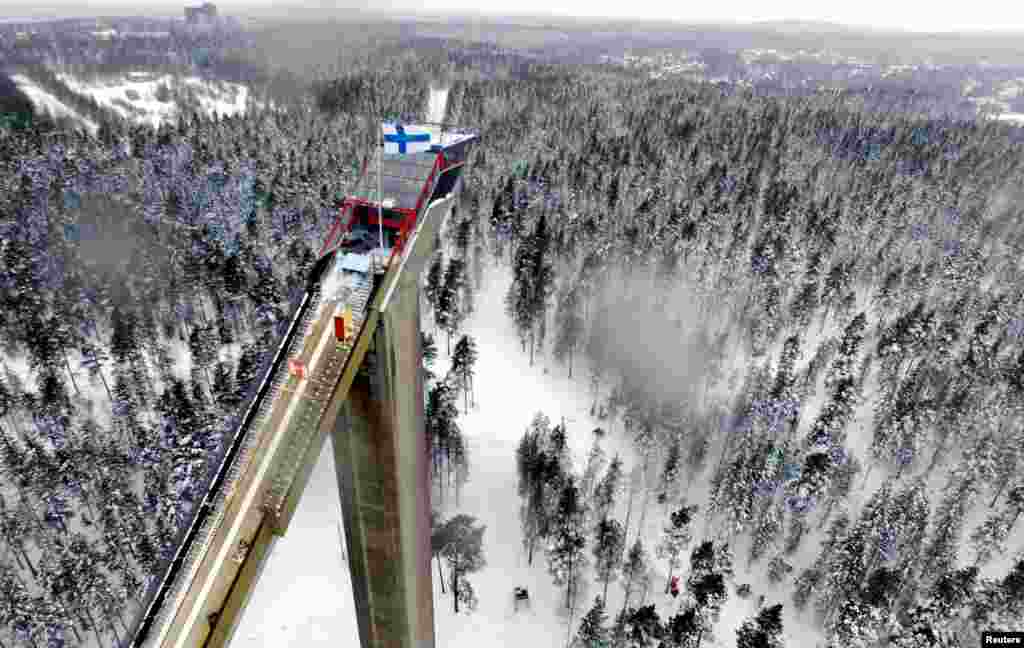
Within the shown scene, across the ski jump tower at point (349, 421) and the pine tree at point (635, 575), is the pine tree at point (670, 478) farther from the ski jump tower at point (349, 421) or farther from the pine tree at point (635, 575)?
the ski jump tower at point (349, 421)

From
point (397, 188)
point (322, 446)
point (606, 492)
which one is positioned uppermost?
point (397, 188)

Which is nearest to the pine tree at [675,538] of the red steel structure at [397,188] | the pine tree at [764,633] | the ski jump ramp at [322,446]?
the pine tree at [764,633]

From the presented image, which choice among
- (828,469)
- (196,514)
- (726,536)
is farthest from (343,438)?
(828,469)

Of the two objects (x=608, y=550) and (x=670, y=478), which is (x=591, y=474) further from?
(x=608, y=550)

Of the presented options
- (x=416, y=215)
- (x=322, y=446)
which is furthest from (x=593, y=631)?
(x=416, y=215)

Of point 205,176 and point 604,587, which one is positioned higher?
point 205,176

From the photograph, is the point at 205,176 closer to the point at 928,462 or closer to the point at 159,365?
the point at 159,365
